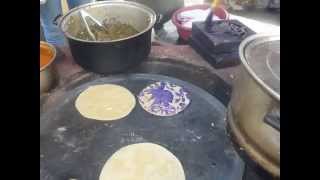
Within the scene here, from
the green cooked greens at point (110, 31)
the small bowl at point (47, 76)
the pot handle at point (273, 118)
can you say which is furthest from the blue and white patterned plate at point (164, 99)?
the pot handle at point (273, 118)

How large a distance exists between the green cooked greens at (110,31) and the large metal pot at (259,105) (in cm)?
77

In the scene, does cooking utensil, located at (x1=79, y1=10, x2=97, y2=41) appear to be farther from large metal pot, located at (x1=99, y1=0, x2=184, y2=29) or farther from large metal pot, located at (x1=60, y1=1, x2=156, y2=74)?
large metal pot, located at (x1=99, y1=0, x2=184, y2=29)

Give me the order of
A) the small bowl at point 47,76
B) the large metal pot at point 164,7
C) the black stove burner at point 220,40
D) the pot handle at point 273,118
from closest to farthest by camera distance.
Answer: the pot handle at point 273,118 < the small bowl at point 47,76 < the black stove burner at point 220,40 < the large metal pot at point 164,7

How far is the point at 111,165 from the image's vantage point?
136cm

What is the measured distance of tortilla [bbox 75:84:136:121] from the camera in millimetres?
1605

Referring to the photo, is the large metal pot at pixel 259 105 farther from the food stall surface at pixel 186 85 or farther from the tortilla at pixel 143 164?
the tortilla at pixel 143 164

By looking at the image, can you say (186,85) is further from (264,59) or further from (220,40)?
(264,59)

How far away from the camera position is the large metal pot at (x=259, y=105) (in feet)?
3.52

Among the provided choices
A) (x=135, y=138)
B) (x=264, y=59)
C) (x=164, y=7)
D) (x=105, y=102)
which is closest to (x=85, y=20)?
(x=105, y=102)

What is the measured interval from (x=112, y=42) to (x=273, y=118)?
32.9 inches

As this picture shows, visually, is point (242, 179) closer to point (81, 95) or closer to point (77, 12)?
point (81, 95)

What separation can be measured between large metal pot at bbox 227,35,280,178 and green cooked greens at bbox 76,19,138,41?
2.54ft

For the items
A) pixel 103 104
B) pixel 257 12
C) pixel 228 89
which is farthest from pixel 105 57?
pixel 257 12

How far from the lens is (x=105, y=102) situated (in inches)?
65.8
